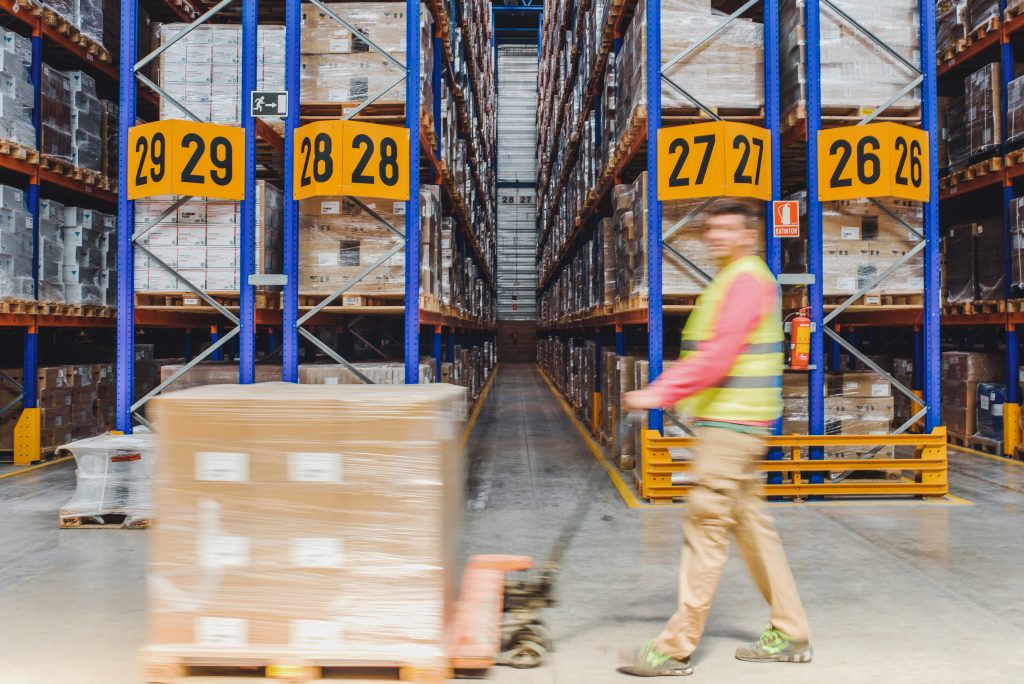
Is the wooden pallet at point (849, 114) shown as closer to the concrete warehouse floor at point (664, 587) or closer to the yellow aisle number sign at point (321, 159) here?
the concrete warehouse floor at point (664, 587)

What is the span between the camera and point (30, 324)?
7043mm

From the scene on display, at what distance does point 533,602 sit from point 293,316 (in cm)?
327

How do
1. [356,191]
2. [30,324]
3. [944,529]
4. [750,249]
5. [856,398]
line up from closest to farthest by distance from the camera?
[750,249] → [944,529] → [356,191] → [856,398] → [30,324]

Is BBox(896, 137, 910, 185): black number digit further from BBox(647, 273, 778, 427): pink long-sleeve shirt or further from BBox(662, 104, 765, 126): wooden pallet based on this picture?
BBox(647, 273, 778, 427): pink long-sleeve shirt

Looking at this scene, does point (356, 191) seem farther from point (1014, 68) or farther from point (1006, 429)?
point (1014, 68)

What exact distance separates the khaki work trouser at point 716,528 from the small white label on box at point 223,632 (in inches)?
60.4

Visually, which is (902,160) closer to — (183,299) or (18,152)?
(183,299)

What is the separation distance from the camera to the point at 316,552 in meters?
2.39

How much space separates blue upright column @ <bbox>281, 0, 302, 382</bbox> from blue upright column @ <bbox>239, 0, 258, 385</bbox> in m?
0.24

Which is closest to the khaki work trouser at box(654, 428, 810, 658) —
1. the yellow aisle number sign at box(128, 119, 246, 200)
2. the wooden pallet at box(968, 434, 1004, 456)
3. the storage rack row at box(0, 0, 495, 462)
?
the storage rack row at box(0, 0, 495, 462)

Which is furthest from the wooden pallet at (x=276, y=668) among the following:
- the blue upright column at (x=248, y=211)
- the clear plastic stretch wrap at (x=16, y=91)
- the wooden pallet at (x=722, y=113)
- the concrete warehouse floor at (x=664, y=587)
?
the clear plastic stretch wrap at (x=16, y=91)

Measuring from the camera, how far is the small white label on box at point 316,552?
2381 mm

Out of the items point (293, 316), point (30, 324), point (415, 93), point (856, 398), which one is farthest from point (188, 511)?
point (30, 324)

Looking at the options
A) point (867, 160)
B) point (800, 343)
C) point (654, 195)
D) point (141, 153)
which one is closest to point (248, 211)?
point (141, 153)
